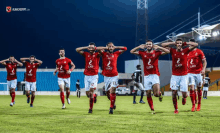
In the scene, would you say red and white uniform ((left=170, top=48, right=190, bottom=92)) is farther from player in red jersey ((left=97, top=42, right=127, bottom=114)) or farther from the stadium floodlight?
the stadium floodlight

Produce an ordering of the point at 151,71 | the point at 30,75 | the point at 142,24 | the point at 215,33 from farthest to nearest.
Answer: the point at 142,24, the point at 215,33, the point at 30,75, the point at 151,71

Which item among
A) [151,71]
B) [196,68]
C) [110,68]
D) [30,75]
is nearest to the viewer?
[151,71]

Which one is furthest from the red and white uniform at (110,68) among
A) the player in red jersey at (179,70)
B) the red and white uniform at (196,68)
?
the red and white uniform at (196,68)

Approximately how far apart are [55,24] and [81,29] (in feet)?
24.0

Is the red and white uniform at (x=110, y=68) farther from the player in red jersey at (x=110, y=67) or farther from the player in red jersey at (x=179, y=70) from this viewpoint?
the player in red jersey at (x=179, y=70)

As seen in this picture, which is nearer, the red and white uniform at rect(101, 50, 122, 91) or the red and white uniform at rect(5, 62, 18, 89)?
the red and white uniform at rect(101, 50, 122, 91)

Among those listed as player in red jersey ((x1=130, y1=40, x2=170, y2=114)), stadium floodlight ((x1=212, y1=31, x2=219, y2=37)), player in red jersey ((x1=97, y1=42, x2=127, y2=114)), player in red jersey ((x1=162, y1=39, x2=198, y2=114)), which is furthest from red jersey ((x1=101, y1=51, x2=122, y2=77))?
stadium floodlight ((x1=212, y1=31, x2=219, y2=37))

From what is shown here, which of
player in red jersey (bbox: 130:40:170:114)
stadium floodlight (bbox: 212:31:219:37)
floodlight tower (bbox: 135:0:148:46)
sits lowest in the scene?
player in red jersey (bbox: 130:40:170:114)

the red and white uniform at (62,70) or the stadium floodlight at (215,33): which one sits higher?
the stadium floodlight at (215,33)

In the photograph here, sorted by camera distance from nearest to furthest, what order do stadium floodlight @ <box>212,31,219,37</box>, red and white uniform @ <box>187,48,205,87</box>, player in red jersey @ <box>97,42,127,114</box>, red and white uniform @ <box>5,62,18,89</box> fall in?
player in red jersey @ <box>97,42,127,114</box>
red and white uniform @ <box>187,48,205,87</box>
red and white uniform @ <box>5,62,18,89</box>
stadium floodlight @ <box>212,31,219,37</box>

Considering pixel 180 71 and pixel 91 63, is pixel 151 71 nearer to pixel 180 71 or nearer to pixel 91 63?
pixel 180 71

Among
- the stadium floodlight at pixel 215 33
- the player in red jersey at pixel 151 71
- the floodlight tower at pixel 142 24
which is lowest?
the player in red jersey at pixel 151 71

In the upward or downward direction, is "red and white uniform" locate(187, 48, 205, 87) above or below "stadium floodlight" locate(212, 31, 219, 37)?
below

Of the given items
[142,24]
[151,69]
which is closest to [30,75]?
[151,69]
